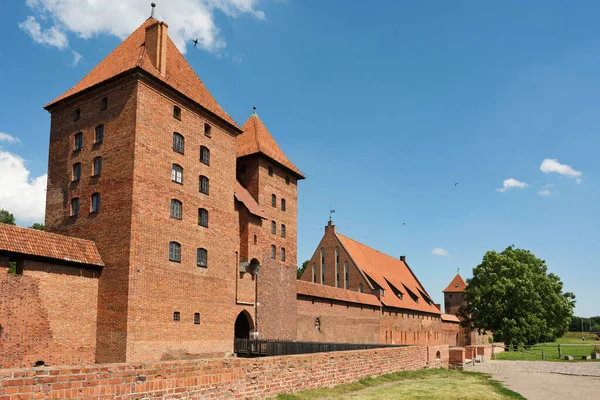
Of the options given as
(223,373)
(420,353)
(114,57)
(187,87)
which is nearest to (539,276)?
(420,353)

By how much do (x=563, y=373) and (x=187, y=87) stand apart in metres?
22.1

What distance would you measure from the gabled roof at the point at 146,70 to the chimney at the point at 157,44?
27 centimetres

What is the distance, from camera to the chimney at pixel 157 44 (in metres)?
23.4

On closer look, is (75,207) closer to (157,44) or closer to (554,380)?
(157,44)

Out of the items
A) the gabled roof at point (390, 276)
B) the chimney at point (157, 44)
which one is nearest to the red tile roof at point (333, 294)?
the gabled roof at point (390, 276)

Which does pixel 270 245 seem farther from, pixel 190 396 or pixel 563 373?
pixel 190 396

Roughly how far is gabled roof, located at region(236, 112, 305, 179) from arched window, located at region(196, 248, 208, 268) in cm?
865

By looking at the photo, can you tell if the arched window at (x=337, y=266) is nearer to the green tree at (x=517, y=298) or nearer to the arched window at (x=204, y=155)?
the green tree at (x=517, y=298)

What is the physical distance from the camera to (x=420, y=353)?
931 inches

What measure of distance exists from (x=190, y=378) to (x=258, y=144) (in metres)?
22.2

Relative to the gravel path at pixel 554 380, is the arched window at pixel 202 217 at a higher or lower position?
higher

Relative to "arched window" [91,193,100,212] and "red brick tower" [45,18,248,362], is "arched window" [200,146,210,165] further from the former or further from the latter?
"arched window" [91,193,100,212]

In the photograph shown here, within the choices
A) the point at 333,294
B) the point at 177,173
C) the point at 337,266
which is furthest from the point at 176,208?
the point at 337,266

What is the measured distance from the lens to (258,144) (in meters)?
31.1
